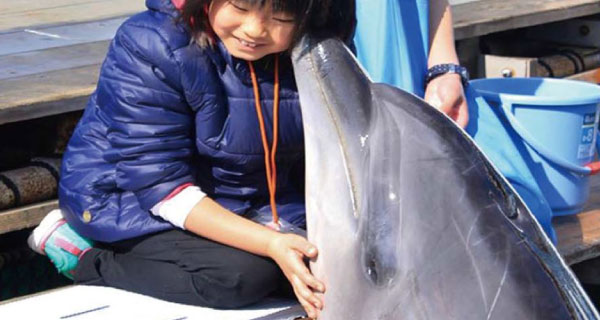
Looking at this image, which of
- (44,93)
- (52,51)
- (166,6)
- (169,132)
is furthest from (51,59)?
(169,132)

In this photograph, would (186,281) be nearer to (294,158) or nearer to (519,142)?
(294,158)

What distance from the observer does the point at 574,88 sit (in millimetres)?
4871

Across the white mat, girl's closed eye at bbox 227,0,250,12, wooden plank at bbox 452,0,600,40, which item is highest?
girl's closed eye at bbox 227,0,250,12

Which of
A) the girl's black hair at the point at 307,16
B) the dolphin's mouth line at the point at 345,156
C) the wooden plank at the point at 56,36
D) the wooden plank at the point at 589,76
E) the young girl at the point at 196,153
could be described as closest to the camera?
the dolphin's mouth line at the point at 345,156

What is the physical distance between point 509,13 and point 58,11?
7.90 ft

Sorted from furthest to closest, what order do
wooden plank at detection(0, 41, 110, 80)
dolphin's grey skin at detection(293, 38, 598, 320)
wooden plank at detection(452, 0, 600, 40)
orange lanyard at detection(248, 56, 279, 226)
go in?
wooden plank at detection(452, 0, 600, 40) < wooden plank at detection(0, 41, 110, 80) < orange lanyard at detection(248, 56, 279, 226) < dolphin's grey skin at detection(293, 38, 598, 320)

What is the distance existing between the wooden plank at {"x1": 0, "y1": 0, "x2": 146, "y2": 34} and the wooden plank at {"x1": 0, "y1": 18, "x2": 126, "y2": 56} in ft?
0.43

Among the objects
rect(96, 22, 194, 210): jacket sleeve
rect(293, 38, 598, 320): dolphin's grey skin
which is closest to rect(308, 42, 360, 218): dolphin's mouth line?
rect(293, 38, 598, 320): dolphin's grey skin

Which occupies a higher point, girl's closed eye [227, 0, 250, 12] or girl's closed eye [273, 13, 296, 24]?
girl's closed eye [227, 0, 250, 12]

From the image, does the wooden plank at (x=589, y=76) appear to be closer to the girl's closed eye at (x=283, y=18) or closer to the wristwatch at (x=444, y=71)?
the wristwatch at (x=444, y=71)

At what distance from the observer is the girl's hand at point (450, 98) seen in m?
3.89

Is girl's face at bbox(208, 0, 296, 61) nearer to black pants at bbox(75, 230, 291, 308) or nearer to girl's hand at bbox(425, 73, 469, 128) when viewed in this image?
black pants at bbox(75, 230, 291, 308)

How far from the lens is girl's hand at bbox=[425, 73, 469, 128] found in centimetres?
389

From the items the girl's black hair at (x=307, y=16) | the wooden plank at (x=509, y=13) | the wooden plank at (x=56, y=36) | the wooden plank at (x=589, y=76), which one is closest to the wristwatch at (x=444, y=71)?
the girl's black hair at (x=307, y=16)
